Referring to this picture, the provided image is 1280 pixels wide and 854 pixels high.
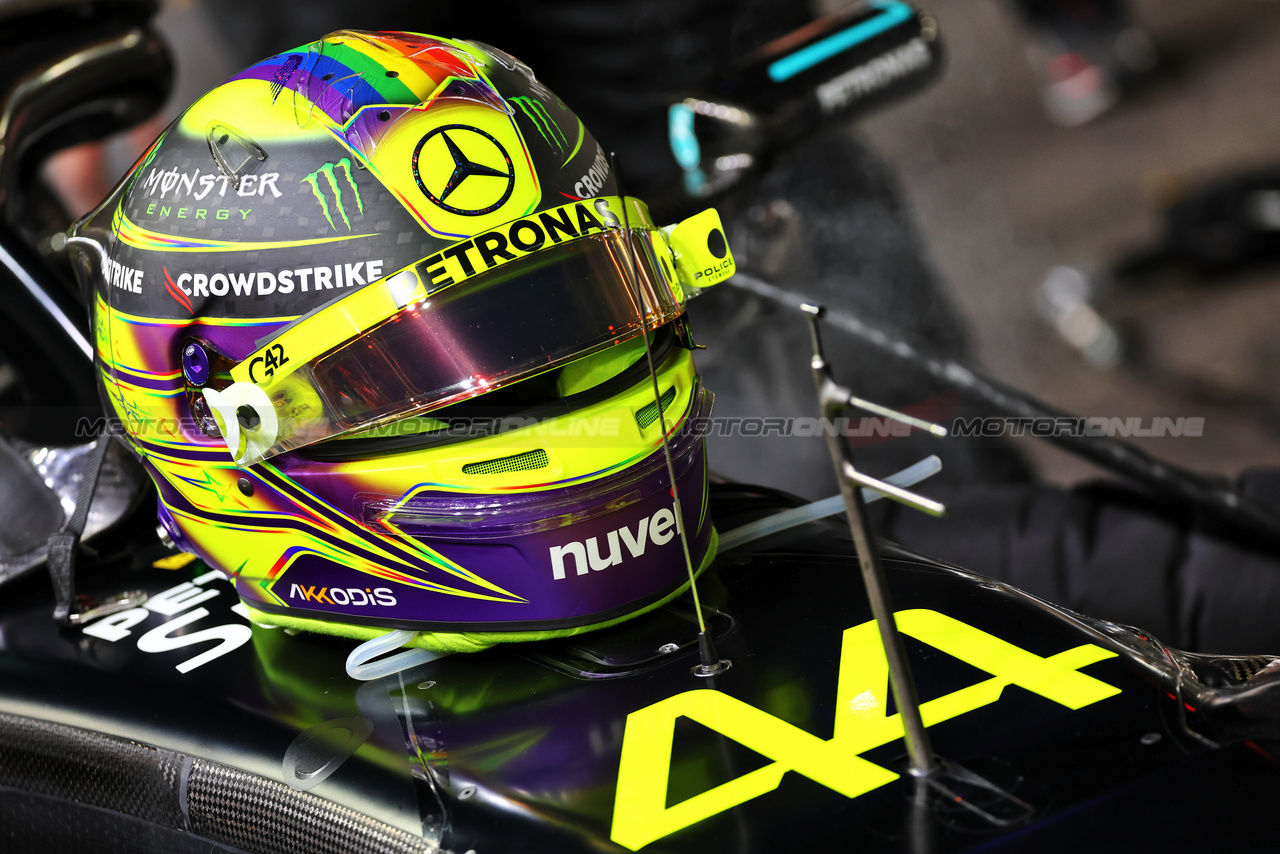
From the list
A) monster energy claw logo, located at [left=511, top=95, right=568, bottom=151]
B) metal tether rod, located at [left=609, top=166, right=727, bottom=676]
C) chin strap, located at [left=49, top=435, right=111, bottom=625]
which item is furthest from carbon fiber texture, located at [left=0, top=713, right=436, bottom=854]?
monster energy claw logo, located at [left=511, top=95, right=568, bottom=151]

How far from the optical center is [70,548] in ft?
3.23

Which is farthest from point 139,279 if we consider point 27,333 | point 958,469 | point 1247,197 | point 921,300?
point 1247,197

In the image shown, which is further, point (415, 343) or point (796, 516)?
point (796, 516)

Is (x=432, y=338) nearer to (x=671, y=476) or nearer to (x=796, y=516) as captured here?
(x=671, y=476)

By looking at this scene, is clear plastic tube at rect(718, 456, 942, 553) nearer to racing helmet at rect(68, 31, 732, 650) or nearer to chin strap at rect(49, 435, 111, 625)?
racing helmet at rect(68, 31, 732, 650)

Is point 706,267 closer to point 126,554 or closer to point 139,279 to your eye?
point 139,279

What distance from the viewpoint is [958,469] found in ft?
5.86

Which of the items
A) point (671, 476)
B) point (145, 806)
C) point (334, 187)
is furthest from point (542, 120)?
point (145, 806)

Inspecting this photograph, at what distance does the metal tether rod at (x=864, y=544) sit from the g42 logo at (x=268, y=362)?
35cm

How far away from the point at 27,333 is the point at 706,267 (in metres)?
0.80

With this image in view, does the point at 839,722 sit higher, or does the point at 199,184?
the point at 199,184

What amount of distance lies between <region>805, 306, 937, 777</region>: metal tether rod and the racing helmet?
178mm

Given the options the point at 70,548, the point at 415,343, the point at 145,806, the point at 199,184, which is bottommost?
the point at 145,806

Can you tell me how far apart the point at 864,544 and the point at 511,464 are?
26 cm
